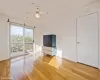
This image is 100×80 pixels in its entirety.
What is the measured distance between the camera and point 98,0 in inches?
113

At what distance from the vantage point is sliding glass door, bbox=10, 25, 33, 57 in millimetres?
5017

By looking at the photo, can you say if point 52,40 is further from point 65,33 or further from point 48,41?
point 65,33

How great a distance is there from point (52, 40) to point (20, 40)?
6.91 feet

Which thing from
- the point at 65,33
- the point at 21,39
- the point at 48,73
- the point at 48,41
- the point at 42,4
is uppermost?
the point at 42,4

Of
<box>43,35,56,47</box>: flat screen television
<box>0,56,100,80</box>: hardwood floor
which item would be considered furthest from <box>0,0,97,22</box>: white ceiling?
<box>0,56,100,80</box>: hardwood floor

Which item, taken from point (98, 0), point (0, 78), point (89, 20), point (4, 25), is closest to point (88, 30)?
point (89, 20)

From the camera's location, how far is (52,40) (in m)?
5.11

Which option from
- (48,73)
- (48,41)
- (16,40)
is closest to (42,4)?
(48,73)

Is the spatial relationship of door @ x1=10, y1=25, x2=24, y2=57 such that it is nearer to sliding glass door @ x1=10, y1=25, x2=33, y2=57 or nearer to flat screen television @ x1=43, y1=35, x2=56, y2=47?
sliding glass door @ x1=10, y1=25, x2=33, y2=57

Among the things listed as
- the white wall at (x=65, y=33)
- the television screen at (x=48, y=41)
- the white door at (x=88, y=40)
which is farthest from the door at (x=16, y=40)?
the white door at (x=88, y=40)

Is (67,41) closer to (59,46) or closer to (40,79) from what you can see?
(59,46)

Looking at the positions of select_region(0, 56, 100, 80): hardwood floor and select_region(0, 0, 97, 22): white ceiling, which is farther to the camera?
select_region(0, 0, 97, 22): white ceiling

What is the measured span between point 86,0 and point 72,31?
5.29ft

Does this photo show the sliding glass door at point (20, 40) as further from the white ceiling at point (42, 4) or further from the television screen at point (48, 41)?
the white ceiling at point (42, 4)
